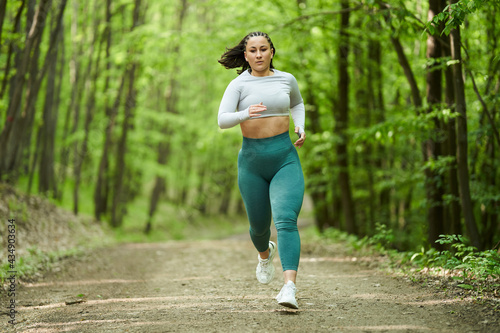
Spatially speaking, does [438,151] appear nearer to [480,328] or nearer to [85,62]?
[480,328]

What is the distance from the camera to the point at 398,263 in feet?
19.3

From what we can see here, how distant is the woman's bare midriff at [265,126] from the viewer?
12.5ft

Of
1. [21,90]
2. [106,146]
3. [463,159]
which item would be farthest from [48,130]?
[463,159]

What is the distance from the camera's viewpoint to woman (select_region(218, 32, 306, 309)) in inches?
145

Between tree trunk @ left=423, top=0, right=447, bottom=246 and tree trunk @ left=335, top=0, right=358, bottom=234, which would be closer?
tree trunk @ left=423, top=0, right=447, bottom=246

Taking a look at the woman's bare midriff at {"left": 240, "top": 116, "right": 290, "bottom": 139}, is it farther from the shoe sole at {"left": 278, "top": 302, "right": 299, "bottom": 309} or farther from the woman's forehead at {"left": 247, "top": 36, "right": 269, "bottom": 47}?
the shoe sole at {"left": 278, "top": 302, "right": 299, "bottom": 309}

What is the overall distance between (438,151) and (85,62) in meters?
17.0

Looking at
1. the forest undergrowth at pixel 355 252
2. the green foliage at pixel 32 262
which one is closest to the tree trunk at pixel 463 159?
the forest undergrowth at pixel 355 252

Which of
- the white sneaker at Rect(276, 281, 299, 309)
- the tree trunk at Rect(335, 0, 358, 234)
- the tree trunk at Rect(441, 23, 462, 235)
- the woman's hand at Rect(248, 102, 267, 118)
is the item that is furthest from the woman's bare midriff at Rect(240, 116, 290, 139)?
the tree trunk at Rect(335, 0, 358, 234)

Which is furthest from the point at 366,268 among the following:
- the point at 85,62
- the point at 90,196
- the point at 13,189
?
the point at 90,196

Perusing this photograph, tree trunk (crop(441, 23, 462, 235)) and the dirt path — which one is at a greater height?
tree trunk (crop(441, 23, 462, 235))

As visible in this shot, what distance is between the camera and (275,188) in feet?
12.4

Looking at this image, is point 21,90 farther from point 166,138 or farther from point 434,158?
point 166,138

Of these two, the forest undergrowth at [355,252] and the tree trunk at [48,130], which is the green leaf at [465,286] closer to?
the forest undergrowth at [355,252]
